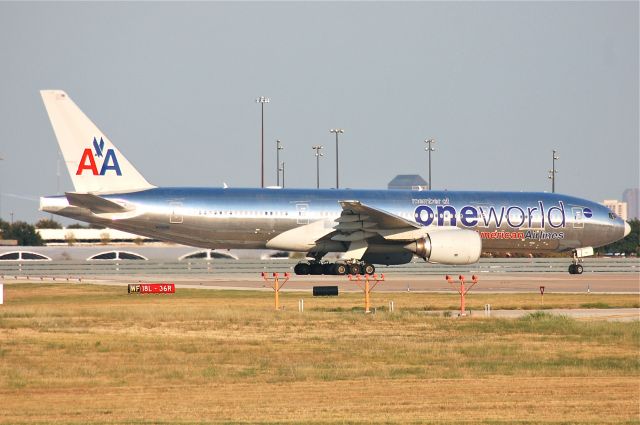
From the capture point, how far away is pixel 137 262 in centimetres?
5612

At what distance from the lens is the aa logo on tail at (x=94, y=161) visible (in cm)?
4375

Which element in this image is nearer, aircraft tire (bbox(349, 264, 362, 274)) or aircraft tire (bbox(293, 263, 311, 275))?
aircraft tire (bbox(349, 264, 362, 274))

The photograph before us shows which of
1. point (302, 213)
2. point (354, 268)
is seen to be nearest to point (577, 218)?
point (354, 268)

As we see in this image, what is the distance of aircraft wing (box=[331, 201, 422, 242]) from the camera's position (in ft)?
141

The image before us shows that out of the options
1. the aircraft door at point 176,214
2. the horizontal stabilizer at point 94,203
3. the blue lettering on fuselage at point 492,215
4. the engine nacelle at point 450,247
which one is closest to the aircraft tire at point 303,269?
the blue lettering on fuselage at point 492,215

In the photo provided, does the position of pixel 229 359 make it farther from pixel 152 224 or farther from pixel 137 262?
pixel 137 262

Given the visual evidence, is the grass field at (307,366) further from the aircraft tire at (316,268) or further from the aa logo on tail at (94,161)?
the aircraft tire at (316,268)

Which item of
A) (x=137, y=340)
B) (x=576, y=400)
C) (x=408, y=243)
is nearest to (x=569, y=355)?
(x=576, y=400)

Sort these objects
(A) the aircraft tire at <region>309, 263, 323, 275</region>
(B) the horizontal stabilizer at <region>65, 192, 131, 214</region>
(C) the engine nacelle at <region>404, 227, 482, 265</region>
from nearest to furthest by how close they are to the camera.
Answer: (B) the horizontal stabilizer at <region>65, 192, 131, 214</region>
(C) the engine nacelle at <region>404, 227, 482, 265</region>
(A) the aircraft tire at <region>309, 263, 323, 275</region>

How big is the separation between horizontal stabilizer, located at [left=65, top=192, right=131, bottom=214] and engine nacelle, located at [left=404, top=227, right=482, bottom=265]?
39.0 ft

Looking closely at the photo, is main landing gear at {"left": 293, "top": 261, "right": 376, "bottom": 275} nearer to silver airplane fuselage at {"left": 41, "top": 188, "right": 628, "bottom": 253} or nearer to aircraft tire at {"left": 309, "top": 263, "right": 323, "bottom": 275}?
aircraft tire at {"left": 309, "top": 263, "right": 323, "bottom": 275}

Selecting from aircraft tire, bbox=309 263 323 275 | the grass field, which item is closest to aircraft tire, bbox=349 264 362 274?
aircraft tire, bbox=309 263 323 275

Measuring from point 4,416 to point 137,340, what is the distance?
28.6 feet

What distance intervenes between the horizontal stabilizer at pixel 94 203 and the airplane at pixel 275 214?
40mm
